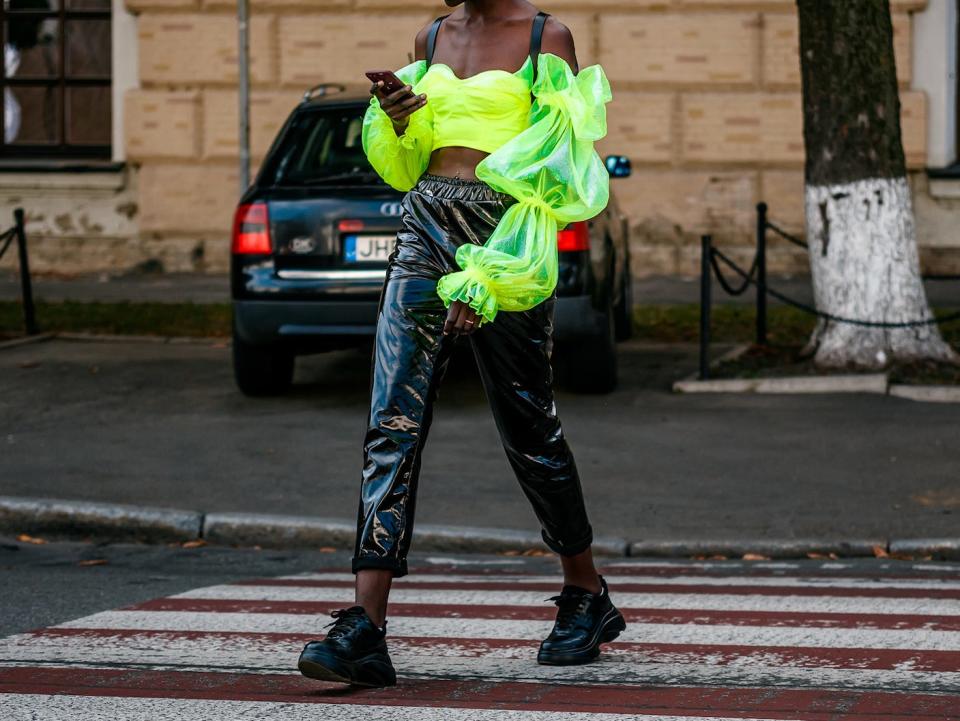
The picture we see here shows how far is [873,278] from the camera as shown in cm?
1036

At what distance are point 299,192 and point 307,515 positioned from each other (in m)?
2.39

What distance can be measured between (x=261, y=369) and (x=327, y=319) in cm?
94

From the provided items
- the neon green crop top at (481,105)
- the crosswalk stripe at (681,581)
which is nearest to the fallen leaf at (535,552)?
the crosswalk stripe at (681,581)

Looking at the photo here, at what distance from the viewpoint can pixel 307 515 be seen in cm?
761

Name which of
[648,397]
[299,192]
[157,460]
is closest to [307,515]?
[157,460]

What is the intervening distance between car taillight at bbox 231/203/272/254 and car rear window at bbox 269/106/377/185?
0.81 feet

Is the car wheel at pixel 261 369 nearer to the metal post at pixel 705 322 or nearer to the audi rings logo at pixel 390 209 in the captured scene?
the audi rings logo at pixel 390 209

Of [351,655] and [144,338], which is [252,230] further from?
[351,655]

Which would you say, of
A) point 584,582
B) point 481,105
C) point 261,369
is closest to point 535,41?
point 481,105

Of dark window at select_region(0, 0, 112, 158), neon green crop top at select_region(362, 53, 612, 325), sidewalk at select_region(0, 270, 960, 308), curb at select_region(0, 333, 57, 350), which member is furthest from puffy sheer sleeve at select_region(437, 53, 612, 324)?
dark window at select_region(0, 0, 112, 158)

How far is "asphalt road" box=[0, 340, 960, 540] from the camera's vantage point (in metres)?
7.62

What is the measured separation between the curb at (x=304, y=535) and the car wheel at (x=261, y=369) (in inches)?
86.5

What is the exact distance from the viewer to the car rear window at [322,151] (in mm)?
9578

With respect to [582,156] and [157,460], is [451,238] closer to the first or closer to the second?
[582,156]
